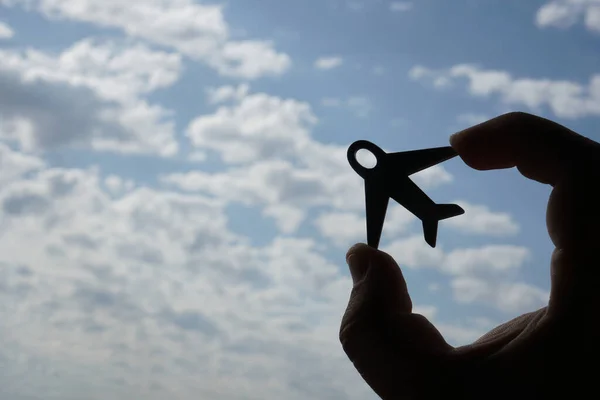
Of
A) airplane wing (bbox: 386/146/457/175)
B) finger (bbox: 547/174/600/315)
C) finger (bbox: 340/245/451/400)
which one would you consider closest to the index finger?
finger (bbox: 547/174/600/315)

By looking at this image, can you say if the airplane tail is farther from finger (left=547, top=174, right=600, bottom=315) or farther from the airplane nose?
finger (left=547, top=174, right=600, bottom=315)

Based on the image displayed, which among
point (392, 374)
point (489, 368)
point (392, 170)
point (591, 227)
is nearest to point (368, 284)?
point (392, 374)

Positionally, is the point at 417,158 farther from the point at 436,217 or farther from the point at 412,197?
the point at 436,217

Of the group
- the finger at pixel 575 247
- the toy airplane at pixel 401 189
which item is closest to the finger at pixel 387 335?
the finger at pixel 575 247

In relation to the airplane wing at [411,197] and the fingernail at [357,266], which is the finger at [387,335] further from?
the airplane wing at [411,197]

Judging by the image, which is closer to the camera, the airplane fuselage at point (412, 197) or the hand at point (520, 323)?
the hand at point (520, 323)

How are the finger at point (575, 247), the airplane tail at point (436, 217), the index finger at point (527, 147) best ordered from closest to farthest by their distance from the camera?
the finger at point (575, 247)
the index finger at point (527, 147)
the airplane tail at point (436, 217)

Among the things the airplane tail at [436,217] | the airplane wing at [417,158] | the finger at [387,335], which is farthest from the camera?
the airplane tail at [436,217]
